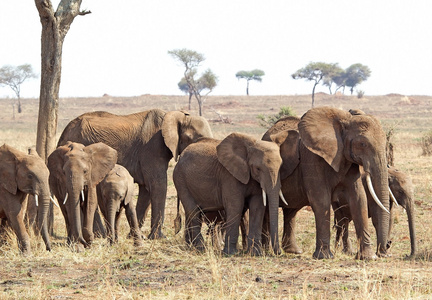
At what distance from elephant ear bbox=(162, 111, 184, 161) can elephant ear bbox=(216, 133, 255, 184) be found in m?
2.37

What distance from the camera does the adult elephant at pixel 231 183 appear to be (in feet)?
32.3

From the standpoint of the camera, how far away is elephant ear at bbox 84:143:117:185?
35.6 ft

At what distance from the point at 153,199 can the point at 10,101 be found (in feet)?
228

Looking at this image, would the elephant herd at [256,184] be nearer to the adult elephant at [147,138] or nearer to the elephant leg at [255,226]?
the elephant leg at [255,226]

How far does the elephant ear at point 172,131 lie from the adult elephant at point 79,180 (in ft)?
5.63

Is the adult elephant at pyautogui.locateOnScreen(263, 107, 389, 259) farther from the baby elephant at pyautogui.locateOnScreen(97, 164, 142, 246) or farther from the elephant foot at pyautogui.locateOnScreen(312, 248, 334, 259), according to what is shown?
the baby elephant at pyautogui.locateOnScreen(97, 164, 142, 246)

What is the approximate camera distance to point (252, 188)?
33.6 ft

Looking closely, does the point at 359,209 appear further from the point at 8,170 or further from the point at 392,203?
the point at 8,170

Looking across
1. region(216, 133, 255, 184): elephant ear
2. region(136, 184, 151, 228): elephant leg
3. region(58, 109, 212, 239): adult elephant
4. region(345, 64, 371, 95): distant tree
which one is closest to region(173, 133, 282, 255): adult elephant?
region(216, 133, 255, 184): elephant ear

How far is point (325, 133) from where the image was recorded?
9.88 m

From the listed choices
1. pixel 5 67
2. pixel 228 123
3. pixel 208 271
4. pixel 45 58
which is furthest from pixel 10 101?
pixel 208 271

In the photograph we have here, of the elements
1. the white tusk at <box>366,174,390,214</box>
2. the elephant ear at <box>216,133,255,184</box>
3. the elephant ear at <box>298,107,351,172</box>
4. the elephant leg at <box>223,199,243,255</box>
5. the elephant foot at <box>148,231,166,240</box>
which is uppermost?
the elephant ear at <box>298,107,351,172</box>

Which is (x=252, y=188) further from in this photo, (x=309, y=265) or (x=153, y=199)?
(x=153, y=199)

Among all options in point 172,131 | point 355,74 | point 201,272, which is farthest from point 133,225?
point 355,74
